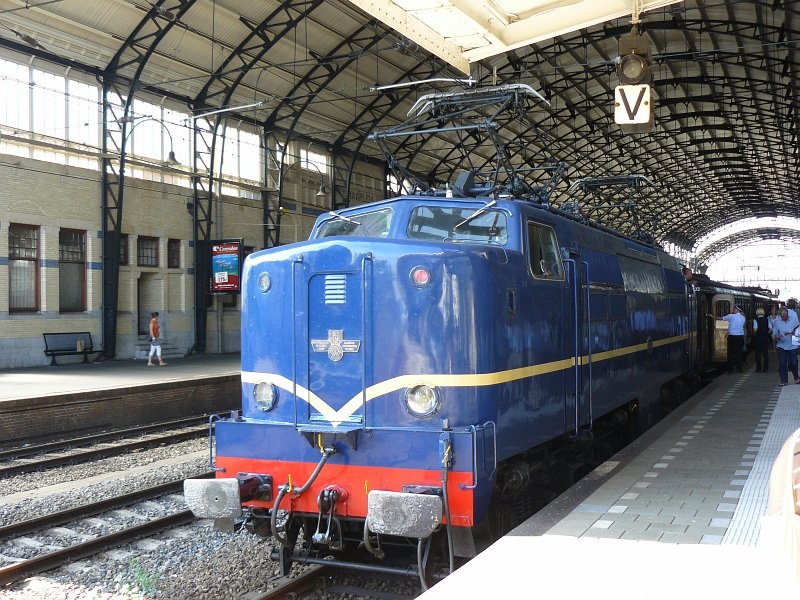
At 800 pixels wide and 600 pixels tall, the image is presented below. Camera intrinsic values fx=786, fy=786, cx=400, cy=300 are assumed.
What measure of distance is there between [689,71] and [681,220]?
38.3 meters

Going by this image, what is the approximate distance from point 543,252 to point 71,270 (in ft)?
65.7

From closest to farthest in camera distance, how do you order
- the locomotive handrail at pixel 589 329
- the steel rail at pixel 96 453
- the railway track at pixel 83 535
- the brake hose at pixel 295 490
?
1. the brake hose at pixel 295 490
2. the railway track at pixel 83 535
3. the locomotive handrail at pixel 589 329
4. the steel rail at pixel 96 453

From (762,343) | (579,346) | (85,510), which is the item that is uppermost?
(579,346)

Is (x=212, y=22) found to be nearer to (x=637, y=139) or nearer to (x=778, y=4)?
(x=778, y=4)

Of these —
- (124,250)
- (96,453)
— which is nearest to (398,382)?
(96,453)

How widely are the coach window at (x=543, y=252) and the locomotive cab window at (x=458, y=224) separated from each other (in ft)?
0.94

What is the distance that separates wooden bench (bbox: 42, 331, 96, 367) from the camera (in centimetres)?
2236

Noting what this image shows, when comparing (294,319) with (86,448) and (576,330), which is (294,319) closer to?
(576,330)

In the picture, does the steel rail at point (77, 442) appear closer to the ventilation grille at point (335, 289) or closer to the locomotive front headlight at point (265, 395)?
the locomotive front headlight at point (265, 395)

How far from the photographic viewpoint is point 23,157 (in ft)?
71.3

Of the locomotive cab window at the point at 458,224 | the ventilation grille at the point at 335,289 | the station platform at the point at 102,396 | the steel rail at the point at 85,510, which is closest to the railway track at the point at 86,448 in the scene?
the station platform at the point at 102,396

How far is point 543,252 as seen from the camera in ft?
22.6

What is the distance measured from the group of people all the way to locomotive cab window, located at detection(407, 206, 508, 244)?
441 inches

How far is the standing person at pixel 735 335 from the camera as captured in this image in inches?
781
